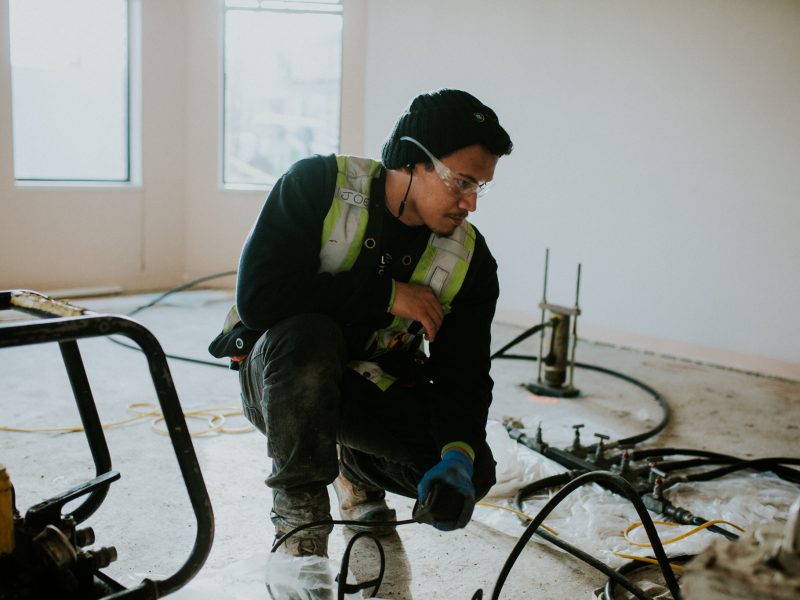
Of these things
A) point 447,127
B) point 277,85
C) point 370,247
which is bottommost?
point 370,247

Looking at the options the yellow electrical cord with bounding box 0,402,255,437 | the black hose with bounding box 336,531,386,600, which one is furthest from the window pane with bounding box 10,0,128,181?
the black hose with bounding box 336,531,386,600

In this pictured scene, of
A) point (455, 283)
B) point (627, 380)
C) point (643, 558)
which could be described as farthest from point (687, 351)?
point (455, 283)

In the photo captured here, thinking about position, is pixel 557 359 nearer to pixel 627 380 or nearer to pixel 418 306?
pixel 627 380

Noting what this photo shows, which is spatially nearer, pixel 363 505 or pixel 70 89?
pixel 363 505

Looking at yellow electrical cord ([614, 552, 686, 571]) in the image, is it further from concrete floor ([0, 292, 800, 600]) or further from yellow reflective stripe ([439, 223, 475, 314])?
yellow reflective stripe ([439, 223, 475, 314])

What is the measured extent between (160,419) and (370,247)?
1.46 m

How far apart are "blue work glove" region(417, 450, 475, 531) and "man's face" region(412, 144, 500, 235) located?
1.71ft

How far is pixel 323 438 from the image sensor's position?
1.53 m

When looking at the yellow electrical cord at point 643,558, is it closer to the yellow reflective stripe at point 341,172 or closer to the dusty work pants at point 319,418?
the dusty work pants at point 319,418

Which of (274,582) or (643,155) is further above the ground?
(643,155)

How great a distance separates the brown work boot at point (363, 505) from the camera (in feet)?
6.49

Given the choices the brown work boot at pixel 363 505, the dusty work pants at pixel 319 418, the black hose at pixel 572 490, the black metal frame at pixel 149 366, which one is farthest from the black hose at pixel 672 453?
the black metal frame at pixel 149 366

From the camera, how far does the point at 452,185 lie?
5.52ft

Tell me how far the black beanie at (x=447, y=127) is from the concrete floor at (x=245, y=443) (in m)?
0.92
